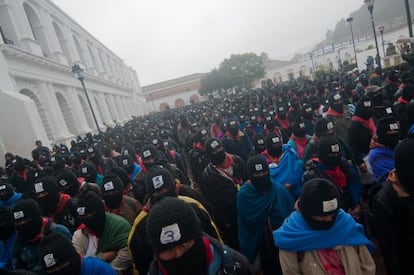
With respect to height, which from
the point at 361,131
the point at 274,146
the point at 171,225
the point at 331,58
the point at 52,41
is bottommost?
the point at 361,131

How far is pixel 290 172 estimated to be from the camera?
154 inches

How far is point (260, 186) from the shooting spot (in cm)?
327

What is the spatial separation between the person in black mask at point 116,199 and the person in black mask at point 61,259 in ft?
4.38

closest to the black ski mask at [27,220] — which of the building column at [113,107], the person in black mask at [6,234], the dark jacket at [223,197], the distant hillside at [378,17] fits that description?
the person in black mask at [6,234]

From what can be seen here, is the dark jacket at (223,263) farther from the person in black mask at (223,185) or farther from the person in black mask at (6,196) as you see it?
the person in black mask at (6,196)

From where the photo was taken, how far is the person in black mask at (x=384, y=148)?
329cm

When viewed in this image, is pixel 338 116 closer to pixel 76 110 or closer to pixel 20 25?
pixel 20 25

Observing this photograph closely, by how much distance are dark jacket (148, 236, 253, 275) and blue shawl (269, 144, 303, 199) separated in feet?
6.55

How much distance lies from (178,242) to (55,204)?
114 inches

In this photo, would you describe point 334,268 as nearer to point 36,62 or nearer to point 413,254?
point 413,254

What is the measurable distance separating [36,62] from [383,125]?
751 inches

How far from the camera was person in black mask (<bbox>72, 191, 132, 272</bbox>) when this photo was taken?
285 centimetres

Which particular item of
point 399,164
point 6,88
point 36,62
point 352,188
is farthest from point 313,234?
point 36,62

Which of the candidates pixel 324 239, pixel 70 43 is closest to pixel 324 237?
pixel 324 239
